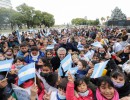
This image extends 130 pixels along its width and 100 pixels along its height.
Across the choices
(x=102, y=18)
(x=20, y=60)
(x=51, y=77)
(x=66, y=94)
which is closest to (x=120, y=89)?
(x=66, y=94)

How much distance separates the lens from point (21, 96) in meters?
3.69

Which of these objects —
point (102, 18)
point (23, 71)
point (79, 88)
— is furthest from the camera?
point (102, 18)

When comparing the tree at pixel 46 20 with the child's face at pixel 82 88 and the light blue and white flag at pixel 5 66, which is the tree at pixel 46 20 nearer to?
the light blue and white flag at pixel 5 66

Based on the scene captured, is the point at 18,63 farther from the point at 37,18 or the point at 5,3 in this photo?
the point at 5,3

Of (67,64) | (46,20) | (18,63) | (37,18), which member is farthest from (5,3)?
(67,64)

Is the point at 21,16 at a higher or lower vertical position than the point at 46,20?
higher

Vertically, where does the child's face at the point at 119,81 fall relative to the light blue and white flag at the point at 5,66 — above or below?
below

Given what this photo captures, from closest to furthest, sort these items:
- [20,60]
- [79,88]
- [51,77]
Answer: [79,88], [51,77], [20,60]

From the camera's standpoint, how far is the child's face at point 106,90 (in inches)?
140

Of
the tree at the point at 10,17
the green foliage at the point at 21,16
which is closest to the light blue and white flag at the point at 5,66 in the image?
the green foliage at the point at 21,16

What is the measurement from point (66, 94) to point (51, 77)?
35.9 inches

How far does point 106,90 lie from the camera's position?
3.59 m

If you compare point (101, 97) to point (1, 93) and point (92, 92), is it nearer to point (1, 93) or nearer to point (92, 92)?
point (92, 92)

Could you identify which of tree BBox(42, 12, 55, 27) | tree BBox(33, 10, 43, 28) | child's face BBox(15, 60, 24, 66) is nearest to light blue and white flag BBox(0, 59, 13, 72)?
child's face BBox(15, 60, 24, 66)
